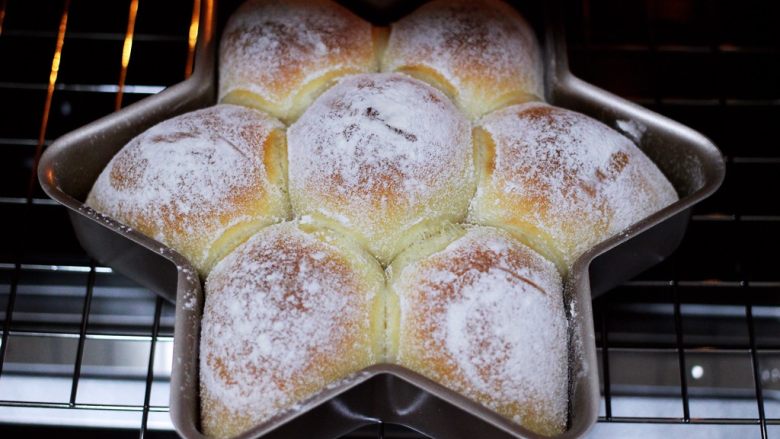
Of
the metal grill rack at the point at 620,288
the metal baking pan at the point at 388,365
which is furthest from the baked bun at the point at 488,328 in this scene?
the metal grill rack at the point at 620,288

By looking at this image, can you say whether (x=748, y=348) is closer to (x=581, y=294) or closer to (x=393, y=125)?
(x=581, y=294)

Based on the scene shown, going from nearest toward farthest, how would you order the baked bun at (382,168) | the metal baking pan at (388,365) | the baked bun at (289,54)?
the metal baking pan at (388,365)
the baked bun at (382,168)
the baked bun at (289,54)

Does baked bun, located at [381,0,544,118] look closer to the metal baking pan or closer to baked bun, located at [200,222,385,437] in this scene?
the metal baking pan

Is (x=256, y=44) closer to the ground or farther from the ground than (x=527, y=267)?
farther from the ground

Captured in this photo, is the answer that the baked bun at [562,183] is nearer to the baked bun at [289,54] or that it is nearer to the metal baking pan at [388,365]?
the metal baking pan at [388,365]

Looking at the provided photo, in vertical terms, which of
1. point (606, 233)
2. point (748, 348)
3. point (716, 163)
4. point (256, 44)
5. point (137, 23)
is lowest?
point (748, 348)

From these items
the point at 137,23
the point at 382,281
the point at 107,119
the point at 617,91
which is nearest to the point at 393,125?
the point at 382,281
